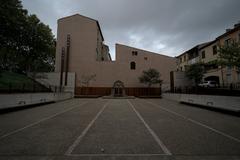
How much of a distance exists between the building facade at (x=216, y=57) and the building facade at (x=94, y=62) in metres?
5.77

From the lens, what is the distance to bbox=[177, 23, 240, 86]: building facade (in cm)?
2345

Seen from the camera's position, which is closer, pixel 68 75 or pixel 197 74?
pixel 197 74

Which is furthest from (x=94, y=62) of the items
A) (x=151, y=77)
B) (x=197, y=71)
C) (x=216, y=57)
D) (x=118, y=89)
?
(x=216, y=57)

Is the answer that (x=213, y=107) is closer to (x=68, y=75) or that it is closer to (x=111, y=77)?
(x=111, y=77)

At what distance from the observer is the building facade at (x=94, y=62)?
35469mm

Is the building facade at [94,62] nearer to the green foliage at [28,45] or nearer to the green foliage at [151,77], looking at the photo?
the green foliage at [151,77]

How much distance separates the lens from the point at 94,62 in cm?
3594

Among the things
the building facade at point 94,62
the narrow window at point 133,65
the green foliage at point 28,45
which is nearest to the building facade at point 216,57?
the building facade at point 94,62

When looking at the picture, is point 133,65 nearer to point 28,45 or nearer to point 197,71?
point 197,71

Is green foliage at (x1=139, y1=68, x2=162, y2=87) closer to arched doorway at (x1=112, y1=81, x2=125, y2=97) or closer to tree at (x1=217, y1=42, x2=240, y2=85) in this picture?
arched doorway at (x1=112, y1=81, x2=125, y2=97)

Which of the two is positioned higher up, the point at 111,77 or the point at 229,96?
the point at 111,77

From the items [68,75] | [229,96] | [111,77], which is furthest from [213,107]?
[68,75]

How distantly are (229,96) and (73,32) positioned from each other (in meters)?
35.2

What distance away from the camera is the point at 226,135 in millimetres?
5277
